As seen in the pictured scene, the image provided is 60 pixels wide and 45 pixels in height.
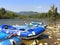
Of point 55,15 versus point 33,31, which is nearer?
point 33,31

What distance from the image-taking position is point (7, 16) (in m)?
135

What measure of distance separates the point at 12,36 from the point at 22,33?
3747 millimetres

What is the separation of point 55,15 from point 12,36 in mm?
91589

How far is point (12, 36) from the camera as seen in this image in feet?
50.6

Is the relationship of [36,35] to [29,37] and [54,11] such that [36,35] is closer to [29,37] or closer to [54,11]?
[29,37]

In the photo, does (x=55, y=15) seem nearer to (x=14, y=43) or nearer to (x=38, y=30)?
(x=38, y=30)

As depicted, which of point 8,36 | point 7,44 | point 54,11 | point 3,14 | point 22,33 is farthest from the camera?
point 3,14

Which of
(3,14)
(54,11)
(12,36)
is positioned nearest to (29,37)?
(12,36)

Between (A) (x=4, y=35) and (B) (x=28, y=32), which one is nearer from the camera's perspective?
(A) (x=4, y=35)

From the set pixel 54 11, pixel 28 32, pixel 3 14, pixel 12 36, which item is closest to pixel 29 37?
pixel 28 32

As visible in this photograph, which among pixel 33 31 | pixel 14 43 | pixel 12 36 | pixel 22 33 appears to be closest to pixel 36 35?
pixel 33 31

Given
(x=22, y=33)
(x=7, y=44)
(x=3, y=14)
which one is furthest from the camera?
(x=3, y=14)

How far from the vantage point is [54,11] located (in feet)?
334

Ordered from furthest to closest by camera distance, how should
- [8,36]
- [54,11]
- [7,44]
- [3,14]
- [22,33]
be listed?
[3,14] < [54,11] < [22,33] < [8,36] < [7,44]
